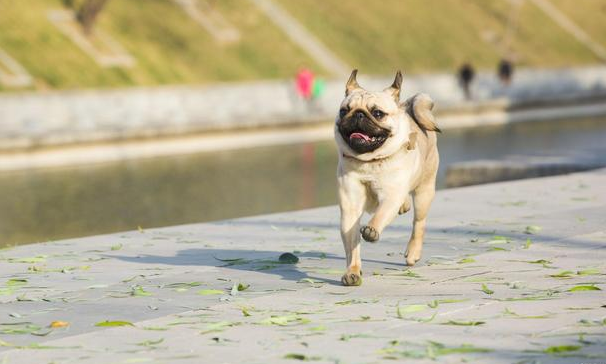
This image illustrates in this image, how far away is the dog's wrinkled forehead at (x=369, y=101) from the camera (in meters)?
9.03

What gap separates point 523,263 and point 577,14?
69980mm

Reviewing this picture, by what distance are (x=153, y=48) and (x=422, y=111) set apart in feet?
121

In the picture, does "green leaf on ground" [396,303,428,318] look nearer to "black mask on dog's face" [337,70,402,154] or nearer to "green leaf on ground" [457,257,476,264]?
"black mask on dog's face" [337,70,402,154]

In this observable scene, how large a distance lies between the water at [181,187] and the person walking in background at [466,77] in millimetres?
16394

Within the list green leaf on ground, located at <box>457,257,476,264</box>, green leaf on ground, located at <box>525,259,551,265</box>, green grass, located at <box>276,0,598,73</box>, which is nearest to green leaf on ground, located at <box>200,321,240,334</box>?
green leaf on ground, located at <box>457,257,476,264</box>

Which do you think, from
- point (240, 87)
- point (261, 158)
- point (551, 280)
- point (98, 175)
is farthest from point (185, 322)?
point (240, 87)

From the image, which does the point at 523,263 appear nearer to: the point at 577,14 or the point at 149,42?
the point at 149,42

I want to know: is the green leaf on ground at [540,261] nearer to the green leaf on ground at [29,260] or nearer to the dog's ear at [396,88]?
the dog's ear at [396,88]

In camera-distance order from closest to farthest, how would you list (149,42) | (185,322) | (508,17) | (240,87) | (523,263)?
(185,322) → (523,263) → (240,87) → (149,42) → (508,17)

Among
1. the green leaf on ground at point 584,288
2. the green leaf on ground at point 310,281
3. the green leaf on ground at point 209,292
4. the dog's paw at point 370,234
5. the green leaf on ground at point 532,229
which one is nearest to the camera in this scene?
the green leaf on ground at point 584,288

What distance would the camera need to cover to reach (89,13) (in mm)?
43062

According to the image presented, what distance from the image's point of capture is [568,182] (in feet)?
57.2

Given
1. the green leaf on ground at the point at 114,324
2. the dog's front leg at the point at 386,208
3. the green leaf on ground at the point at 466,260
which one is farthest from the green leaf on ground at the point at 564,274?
the green leaf on ground at the point at 114,324

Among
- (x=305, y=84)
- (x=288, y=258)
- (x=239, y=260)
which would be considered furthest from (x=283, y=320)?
(x=305, y=84)
